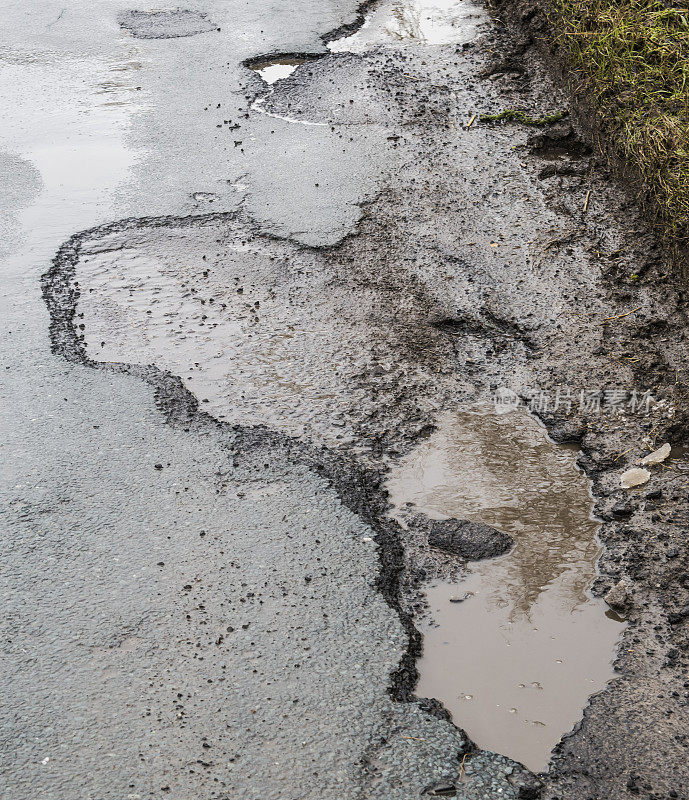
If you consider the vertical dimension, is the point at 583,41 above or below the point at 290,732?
above

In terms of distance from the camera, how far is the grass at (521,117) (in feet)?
21.0

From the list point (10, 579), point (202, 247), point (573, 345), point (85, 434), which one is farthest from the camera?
point (202, 247)

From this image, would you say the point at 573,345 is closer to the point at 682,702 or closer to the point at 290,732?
the point at 682,702

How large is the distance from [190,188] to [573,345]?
119 inches

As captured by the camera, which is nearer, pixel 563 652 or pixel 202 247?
pixel 563 652

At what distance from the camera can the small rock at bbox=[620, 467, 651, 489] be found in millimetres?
3557

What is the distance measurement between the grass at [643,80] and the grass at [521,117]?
0.31m

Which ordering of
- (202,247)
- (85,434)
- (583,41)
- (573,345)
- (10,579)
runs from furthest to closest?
(583,41) < (202,247) < (573,345) < (85,434) < (10,579)

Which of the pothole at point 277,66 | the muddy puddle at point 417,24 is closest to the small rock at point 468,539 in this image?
the pothole at point 277,66

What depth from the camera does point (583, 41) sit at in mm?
6672

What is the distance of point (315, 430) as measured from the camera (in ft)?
12.7

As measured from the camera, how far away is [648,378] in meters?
4.10

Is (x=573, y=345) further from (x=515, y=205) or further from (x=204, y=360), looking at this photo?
(x=204, y=360)

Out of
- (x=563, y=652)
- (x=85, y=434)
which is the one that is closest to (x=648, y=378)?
(x=563, y=652)
